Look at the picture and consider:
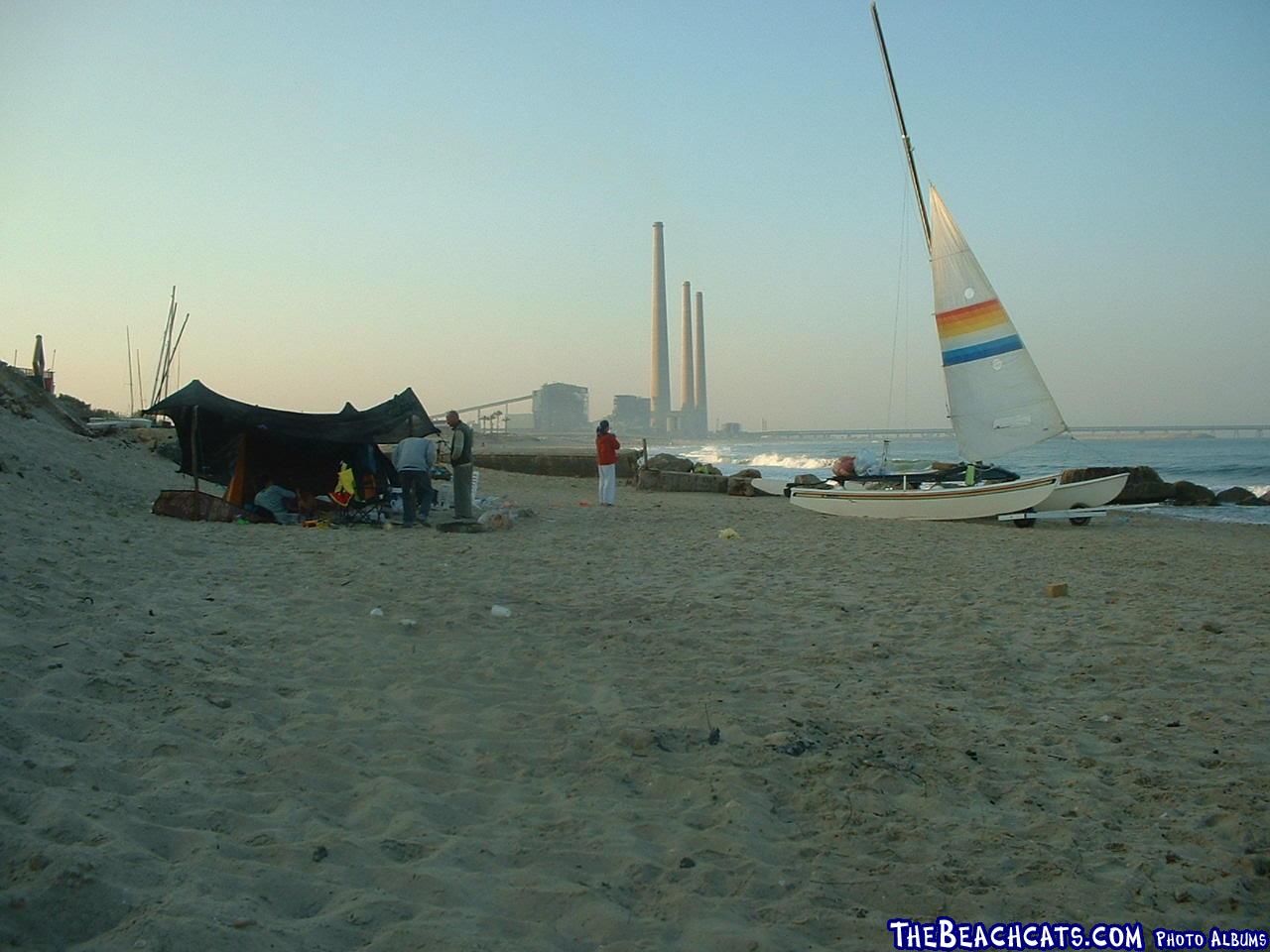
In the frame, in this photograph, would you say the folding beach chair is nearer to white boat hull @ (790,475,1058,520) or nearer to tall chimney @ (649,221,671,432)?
white boat hull @ (790,475,1058,520)

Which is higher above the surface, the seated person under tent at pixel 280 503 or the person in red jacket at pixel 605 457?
the person in red jacket at pixel 605 457

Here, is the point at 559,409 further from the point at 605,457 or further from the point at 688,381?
the point at 605,457

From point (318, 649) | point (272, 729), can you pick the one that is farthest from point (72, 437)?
point (272, 729)

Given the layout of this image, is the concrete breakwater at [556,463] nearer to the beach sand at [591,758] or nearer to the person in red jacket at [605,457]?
the person in red jacket at [605,457]

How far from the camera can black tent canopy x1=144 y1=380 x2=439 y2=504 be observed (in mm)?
11758

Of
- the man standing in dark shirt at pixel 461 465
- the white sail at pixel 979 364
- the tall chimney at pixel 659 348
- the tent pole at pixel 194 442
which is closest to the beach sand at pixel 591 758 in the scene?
the tent pole at pixel 194 442

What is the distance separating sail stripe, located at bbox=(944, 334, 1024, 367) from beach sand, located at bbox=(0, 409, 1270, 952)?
23.2 feet

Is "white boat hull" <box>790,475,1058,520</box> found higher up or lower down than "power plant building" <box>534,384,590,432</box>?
lower down

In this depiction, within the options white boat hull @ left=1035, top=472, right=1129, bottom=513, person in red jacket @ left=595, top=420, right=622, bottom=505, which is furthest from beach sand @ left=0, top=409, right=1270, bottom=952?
person in red jacket @ left=595, top=420, right=622, bottom=505

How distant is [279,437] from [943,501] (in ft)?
33.2

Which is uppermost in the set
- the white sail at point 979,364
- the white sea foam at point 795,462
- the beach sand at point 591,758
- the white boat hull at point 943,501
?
the white sail at point 979,364

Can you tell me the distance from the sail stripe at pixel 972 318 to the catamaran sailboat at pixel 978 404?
0.6 inches

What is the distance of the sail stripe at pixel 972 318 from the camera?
14.1m

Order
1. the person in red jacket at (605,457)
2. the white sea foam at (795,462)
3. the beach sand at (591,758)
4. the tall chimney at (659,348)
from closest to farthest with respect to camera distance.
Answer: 1. the beach sand at (591,758)
2. the person in red jacket at (605,457)
3. the white sea foam at (795,462)
4. the tall chimney at (659,348)
